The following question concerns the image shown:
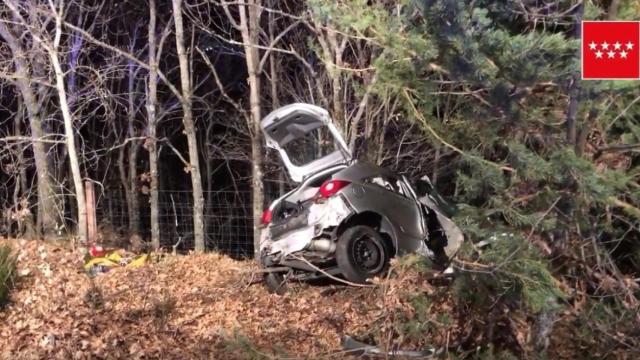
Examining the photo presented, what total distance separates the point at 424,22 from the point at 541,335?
2.47m

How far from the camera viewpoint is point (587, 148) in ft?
16.5

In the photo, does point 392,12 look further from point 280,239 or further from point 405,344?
point 280,239

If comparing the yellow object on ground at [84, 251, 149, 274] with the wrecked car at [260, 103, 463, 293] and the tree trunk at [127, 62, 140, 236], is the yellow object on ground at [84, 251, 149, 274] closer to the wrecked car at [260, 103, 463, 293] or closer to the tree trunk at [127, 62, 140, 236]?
the wrecked car at [260, 103, 463, 293]

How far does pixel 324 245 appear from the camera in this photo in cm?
784

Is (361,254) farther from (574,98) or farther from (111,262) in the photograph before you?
(111,262)

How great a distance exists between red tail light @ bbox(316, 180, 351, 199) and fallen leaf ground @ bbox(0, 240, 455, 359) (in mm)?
1070

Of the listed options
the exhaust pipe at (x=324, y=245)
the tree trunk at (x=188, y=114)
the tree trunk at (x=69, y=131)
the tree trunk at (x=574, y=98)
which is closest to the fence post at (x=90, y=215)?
the tree trunk at (x=69, y=131)

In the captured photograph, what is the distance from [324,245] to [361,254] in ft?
1.44

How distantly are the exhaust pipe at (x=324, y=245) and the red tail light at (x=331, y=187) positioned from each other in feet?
1.63

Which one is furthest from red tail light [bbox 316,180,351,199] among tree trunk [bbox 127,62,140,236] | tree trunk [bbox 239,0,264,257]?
tree trunk [bbox 127,62,140,236]

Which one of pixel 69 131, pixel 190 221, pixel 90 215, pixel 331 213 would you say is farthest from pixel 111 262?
pixel 190 221

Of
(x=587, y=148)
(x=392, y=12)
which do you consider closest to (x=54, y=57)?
(x=392, y=12)

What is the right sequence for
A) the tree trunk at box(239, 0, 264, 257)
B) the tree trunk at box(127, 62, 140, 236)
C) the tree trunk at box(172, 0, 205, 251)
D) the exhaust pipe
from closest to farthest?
the exhaust pipe < the tree trunk at box(239, 0, 264, 257) < the tree trunk at box(172, 0, 205, 251) < the tree trunk at box(127, 62, 140, 236)

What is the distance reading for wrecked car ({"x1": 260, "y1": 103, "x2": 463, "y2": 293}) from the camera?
784cm
